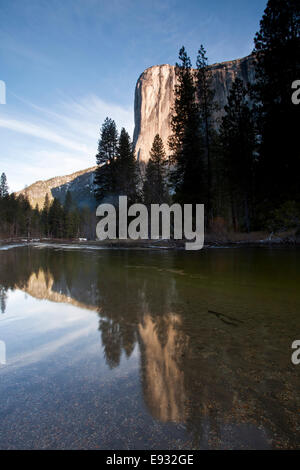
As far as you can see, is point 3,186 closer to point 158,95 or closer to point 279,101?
point 279,101

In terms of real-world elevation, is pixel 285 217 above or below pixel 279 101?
below

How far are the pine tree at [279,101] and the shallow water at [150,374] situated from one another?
42.8ft

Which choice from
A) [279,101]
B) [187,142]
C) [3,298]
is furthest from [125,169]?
[3,298]

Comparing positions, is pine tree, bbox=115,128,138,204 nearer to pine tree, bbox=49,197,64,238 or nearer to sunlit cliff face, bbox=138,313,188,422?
sunlit cliff face, bbox=138,313,188,422

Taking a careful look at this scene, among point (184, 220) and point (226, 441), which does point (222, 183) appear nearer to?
point (184, 220)

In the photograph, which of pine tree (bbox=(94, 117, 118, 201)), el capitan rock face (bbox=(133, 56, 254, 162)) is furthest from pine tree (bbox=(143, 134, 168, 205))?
el capitan rock face (bbox=(133, 56, 254, 162))

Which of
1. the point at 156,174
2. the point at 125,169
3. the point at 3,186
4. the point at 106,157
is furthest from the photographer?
the point at 3,186

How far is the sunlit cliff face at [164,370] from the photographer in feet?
5.44

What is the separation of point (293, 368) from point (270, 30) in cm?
2178

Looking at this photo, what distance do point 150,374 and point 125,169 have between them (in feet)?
117

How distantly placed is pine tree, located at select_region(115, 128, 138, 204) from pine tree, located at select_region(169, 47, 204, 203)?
12.6m

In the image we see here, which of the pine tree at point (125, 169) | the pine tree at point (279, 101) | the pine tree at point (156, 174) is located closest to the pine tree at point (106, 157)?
the pine tree at point (125, 169)

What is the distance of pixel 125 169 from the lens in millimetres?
35969

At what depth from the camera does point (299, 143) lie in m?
14.2
